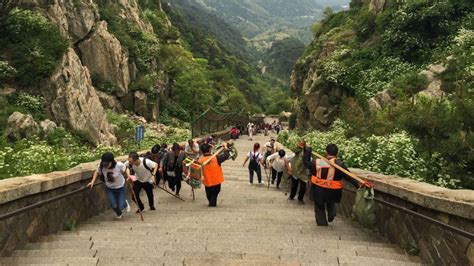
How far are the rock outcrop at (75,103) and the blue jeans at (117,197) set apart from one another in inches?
522

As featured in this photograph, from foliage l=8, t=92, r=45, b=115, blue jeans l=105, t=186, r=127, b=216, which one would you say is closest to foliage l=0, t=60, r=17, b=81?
foliage l=8, t=92, r=45, b=115

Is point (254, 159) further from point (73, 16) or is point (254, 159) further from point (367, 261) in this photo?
point (73, 16)

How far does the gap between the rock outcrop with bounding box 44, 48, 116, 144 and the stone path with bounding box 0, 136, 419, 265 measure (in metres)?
12.6

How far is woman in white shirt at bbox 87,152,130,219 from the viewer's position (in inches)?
288

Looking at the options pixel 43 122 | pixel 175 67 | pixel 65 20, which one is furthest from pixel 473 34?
pixel 175 67

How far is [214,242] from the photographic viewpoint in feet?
18.6

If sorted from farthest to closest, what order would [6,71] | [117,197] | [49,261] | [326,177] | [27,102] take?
[6,71] → [27,102] → [117,197] → [326,177] → [49,261]

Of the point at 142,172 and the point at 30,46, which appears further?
the point at 30,46

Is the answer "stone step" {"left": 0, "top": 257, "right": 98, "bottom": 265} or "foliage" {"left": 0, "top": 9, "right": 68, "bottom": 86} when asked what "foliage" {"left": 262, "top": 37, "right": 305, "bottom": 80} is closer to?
"foliage" {"left": 0, "top": 9, "right": 68, "bottom": 86}

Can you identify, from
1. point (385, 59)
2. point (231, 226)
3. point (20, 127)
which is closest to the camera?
point (231, 226)

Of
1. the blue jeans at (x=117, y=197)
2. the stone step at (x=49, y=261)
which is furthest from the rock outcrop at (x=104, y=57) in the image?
the stone step at (x=49, y=261)

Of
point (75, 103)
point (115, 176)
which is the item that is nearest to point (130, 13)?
point (75, 103)

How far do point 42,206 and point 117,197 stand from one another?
1.88 m

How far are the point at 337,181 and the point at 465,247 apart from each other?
2713 mm
